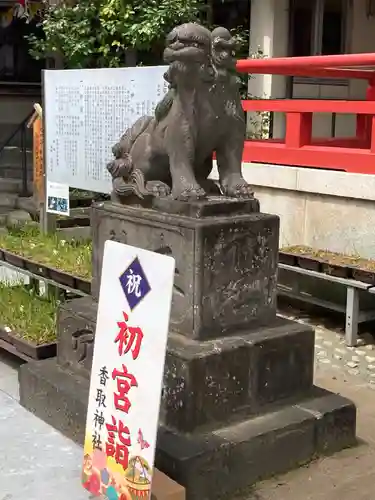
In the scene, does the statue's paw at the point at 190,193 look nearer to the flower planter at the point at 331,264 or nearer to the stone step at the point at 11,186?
the flower planter at the point at 331,264

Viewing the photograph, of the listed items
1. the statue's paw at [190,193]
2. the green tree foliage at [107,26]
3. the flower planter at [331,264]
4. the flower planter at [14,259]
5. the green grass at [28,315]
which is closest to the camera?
the statue's paw at [190,193]

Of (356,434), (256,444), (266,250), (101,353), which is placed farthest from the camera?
(356,434)

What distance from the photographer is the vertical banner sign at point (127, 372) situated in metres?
2.92

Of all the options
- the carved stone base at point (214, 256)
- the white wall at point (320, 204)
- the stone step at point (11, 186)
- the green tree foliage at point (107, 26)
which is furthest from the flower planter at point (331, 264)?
the stone step at point (11, 186)

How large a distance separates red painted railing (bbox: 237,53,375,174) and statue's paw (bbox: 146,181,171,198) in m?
3.03

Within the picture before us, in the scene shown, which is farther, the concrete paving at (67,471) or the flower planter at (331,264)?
the flower planter at (331,264)

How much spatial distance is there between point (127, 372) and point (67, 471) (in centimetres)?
95

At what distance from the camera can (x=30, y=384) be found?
4.46 metres

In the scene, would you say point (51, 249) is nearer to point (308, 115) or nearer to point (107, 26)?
point (308, 115)

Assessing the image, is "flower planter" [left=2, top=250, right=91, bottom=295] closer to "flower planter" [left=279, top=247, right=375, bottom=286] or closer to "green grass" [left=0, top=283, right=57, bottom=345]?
"green grass" [left=0, top=283, right=57, bottom=345]

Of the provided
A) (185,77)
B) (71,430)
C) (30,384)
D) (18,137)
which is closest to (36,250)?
(30,384)

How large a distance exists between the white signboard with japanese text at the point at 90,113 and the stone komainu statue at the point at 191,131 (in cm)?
213

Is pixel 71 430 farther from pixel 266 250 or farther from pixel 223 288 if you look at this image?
pixel 266 250

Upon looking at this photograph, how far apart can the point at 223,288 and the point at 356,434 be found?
1.38m
